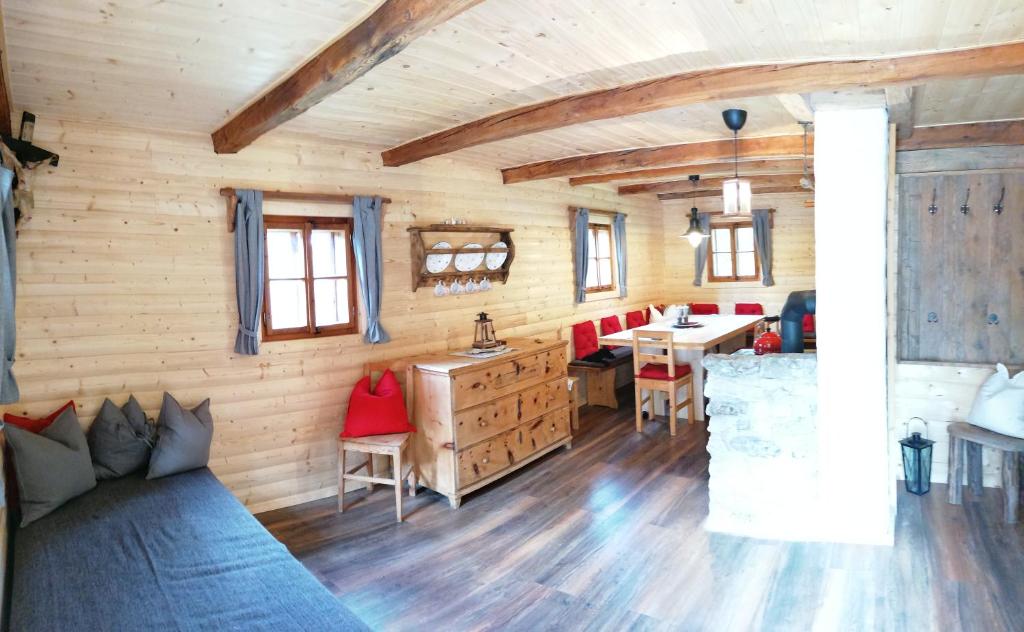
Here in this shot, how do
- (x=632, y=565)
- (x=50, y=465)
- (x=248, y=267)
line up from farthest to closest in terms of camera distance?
(x=248, y=267)
(x=632, y=565)
(x=50, y=465)

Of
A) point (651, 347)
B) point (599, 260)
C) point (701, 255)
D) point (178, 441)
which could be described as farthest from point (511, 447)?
point (701, 255)

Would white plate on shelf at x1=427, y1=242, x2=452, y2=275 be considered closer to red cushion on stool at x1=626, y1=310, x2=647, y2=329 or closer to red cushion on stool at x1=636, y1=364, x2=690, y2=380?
red cushion on stool at x1=636, y1=364, x2=690, y2=380

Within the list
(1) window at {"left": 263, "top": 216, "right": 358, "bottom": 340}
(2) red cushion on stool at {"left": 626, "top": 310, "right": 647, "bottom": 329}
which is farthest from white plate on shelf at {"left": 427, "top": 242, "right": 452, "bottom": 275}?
(2) red cushion on stool at {"left": 626, "top": 310, "right": 647, "bottom": 329}

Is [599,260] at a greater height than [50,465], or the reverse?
[599,260]

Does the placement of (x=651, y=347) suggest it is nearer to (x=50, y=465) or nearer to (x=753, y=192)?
(x=753, y=192)

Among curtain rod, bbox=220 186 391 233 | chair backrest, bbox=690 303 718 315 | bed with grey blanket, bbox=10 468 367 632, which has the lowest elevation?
bed with grey blanket, bbox=10 468 367 632

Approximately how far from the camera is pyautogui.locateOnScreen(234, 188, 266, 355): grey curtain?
3.73 m

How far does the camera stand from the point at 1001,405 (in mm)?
3588

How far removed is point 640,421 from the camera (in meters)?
5.51

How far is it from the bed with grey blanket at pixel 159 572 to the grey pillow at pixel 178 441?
27cm

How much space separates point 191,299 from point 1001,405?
490 cm

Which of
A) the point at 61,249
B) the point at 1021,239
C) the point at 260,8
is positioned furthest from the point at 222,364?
the point at 1021,239

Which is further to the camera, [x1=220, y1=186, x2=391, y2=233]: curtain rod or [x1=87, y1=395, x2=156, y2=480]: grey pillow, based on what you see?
[x1=220, y1=186, x2=391, y2=233]: curtain rod

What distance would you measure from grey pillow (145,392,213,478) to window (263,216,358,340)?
0.73m
